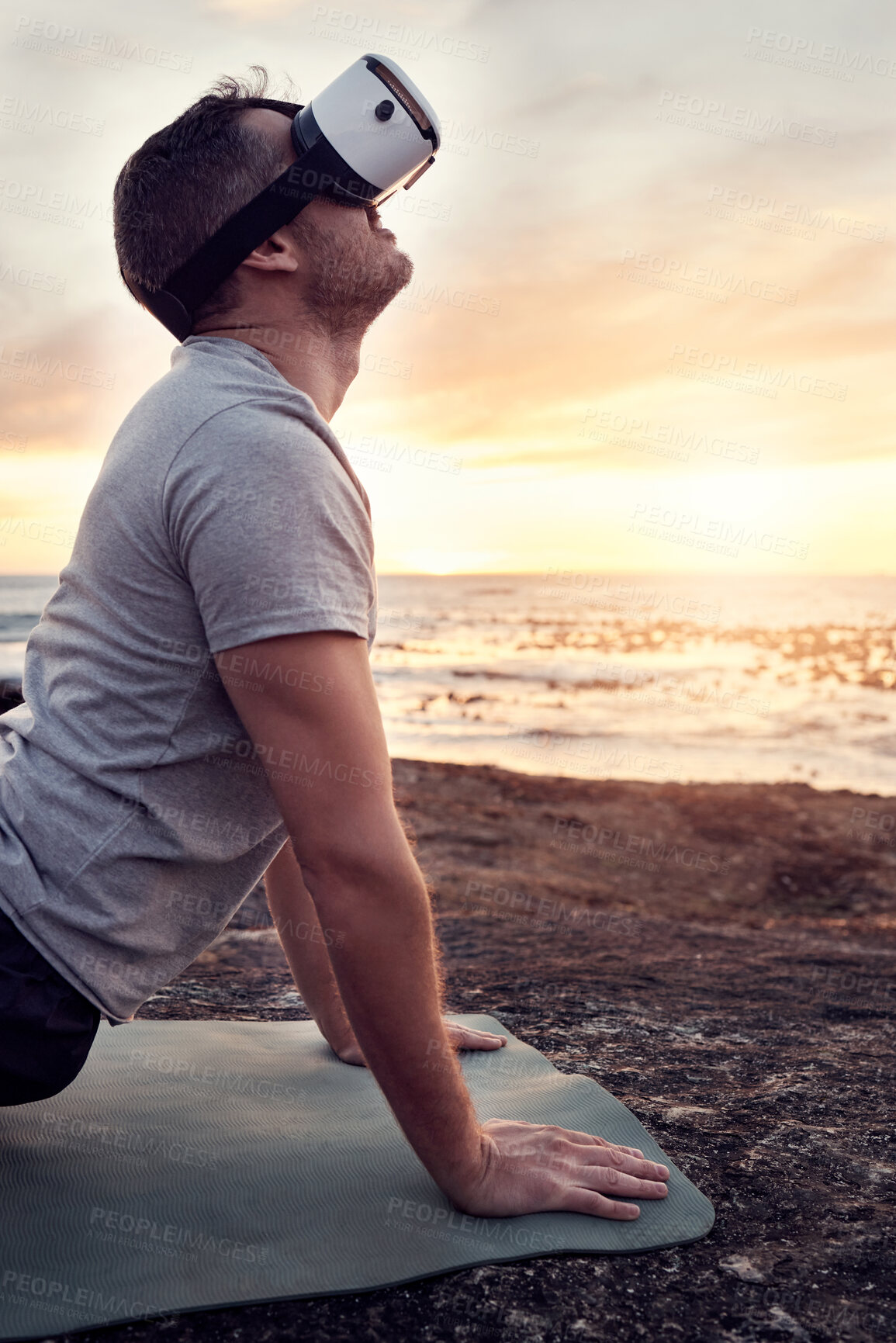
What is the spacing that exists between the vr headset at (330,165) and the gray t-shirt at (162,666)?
17 centimetres

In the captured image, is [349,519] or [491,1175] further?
[491,1175]

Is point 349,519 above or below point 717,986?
above

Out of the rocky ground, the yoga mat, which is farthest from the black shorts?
the rocky ground

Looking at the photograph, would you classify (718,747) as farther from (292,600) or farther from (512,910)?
(292,600)

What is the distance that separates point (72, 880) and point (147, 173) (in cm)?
116

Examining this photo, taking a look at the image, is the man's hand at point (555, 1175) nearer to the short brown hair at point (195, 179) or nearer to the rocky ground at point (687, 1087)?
the rocky ground at point (687, 1087)

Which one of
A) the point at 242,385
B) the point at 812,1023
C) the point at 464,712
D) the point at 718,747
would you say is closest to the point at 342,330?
the point at 242,385

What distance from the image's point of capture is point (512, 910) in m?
5.61

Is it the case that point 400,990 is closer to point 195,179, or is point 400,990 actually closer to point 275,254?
point 275,254

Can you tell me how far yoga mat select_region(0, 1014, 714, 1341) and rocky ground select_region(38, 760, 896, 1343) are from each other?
1.7 inches

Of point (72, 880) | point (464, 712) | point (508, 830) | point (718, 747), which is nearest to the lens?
point (72, 880)

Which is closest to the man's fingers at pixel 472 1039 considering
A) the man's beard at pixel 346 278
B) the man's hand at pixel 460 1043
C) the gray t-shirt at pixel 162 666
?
the man's hand at pixel 460 1043

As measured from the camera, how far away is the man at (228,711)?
4.32ft

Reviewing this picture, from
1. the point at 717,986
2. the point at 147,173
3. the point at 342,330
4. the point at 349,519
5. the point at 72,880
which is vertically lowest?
the point at 717,986
